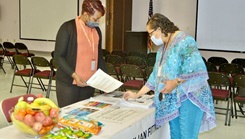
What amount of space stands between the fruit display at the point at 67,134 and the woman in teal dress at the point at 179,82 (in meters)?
0.68

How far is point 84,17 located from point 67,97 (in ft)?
2.32

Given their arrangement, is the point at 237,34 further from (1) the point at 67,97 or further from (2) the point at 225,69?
(1) the point at 67,97

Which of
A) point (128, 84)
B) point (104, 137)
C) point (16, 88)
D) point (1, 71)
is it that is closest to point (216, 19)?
point (128, 84)

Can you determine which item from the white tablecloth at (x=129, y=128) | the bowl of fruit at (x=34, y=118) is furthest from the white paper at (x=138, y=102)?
the bowl of fruit at (x=34, y=118)

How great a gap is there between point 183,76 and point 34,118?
1022 mm

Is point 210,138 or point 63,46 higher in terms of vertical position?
point 63,46

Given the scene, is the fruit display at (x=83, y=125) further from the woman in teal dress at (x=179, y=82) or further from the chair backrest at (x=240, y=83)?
the chair backrest at (x=240, y=83)

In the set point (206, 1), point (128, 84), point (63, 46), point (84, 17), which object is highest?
point (206, 1)

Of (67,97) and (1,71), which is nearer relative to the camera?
(67,97)

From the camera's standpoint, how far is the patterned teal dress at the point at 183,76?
7.34ft

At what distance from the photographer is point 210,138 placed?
435cm

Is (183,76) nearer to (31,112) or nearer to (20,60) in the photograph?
(31,112)

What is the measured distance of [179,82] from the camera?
2.25m

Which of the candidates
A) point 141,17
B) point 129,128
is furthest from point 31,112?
point 141,17
